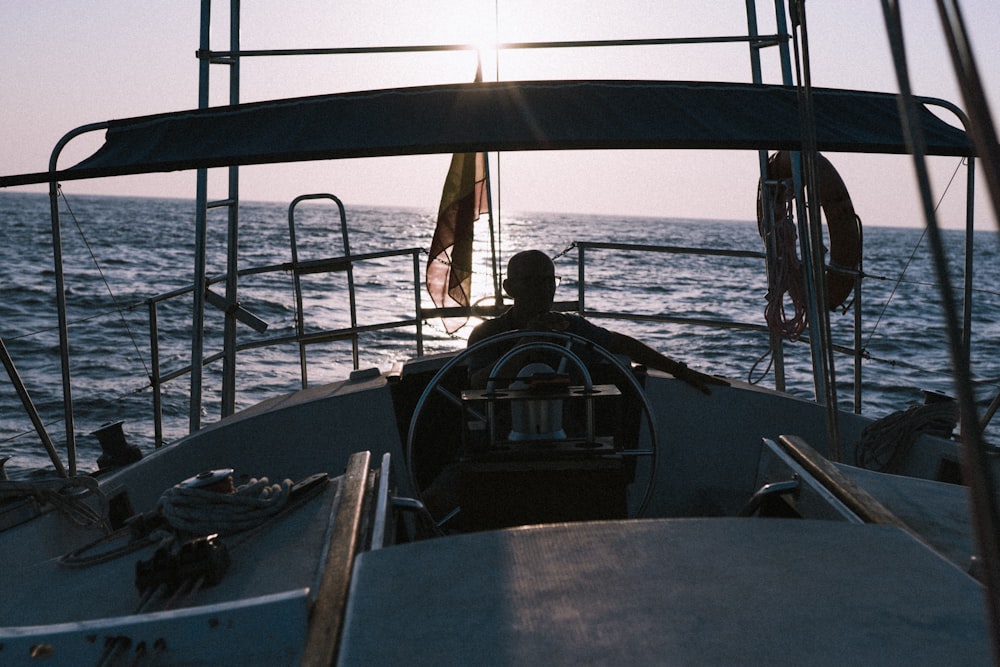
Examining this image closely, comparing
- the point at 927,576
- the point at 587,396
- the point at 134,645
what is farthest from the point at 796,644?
the point at 587,396

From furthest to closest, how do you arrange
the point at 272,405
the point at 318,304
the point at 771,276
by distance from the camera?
the point at 318,304 → the point at 771,276 → the point at 272,405

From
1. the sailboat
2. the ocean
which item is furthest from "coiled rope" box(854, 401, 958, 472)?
the ocean

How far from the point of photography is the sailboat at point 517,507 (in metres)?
1.20

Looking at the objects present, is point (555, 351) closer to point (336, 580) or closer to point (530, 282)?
point (530, 282)

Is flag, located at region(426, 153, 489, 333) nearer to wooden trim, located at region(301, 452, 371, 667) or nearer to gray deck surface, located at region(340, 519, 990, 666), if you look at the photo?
wooden trim, located at region(301, 452, 371, 667)

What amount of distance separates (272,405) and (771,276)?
235 cm

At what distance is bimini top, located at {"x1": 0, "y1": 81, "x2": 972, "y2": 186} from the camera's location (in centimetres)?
273

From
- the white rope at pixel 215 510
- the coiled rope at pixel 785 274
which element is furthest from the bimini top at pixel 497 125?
the coiled rope at pixel 785 274

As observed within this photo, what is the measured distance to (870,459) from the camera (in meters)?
3.10

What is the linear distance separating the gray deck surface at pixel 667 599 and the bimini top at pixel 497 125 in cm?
149

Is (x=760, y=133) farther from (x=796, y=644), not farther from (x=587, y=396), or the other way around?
(x=796, y=644)

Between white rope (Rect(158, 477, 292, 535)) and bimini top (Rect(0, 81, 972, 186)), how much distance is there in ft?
3.88

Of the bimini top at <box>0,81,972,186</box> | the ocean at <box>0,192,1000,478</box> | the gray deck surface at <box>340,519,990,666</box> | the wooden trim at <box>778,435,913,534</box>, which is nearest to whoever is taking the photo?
the gray deck surface at <box>340,519,990,666</box>

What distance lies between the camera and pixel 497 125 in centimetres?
273
